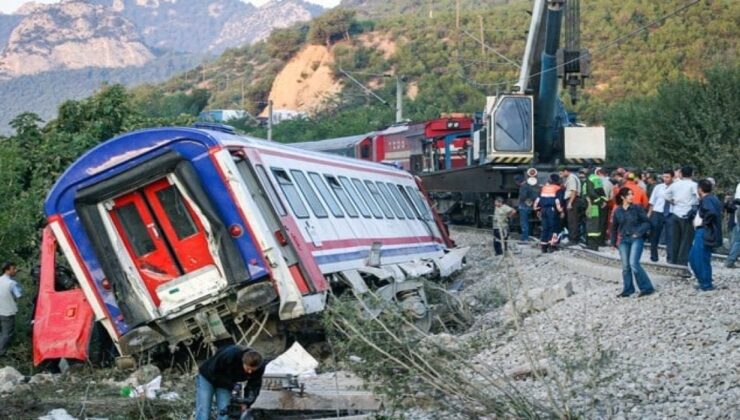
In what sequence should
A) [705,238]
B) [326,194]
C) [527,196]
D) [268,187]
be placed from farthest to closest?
[527,196], [326,194], [705,238], [268,187]

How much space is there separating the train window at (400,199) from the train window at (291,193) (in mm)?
6183

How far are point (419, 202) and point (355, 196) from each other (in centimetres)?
515

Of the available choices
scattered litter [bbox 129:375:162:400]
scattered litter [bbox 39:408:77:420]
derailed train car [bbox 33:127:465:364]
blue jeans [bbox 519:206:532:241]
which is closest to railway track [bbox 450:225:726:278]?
blue jeans [bbox 519:206:532:241]

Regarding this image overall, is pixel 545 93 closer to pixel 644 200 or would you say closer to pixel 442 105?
pixel 644 200

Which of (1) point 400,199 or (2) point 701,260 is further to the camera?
(1) point 400,199

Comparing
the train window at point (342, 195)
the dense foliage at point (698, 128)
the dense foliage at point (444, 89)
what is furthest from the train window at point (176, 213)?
the dense foliage at point (698, 128)

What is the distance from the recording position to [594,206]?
20.0 meters

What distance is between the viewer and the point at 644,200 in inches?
757

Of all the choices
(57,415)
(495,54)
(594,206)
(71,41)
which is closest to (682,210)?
(594,206)

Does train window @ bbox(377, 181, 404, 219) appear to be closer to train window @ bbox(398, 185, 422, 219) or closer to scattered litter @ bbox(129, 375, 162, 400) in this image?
train window @ bbox(398, 185, 422, 219)

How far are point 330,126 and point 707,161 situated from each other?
104 feet

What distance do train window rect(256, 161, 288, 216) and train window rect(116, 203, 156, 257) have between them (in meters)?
1.25

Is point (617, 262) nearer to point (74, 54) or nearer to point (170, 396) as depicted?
point (170, 396)

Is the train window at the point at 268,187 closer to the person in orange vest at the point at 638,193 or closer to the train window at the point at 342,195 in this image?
the train window at the point at 342,195
